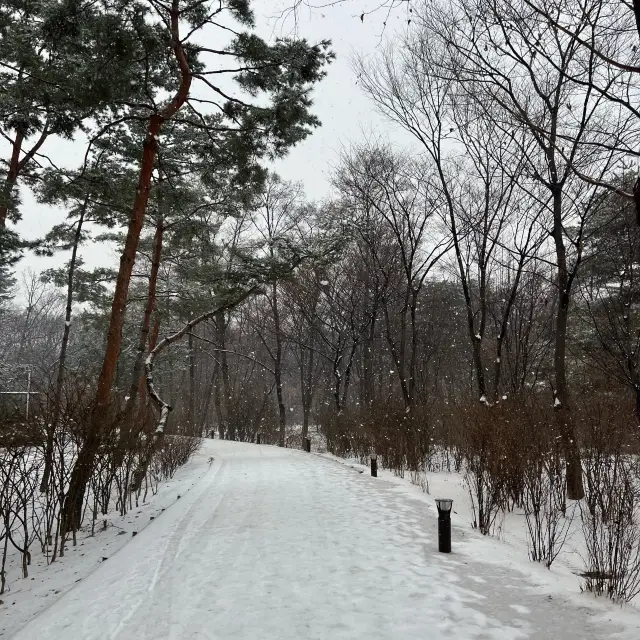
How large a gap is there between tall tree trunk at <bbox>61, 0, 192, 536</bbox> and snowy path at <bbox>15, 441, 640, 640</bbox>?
0.99 meters

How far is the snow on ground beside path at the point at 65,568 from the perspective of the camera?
12.0ft

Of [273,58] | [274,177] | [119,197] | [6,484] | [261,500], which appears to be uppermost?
[274,177]

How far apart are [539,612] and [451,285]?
23775 millimetres

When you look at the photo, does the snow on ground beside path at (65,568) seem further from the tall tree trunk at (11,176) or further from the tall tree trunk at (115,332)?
the tall tree trunk at (11,176)

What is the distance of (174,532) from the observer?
5.49m

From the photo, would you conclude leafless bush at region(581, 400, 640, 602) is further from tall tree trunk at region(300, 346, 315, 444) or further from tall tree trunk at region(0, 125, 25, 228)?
tall tree trunk at region(300, 346, 315, 444)

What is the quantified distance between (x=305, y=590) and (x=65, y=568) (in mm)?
2693

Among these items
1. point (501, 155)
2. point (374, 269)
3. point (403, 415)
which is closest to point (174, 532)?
point (403, 415)

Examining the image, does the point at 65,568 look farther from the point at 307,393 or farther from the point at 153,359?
the point at 307,393

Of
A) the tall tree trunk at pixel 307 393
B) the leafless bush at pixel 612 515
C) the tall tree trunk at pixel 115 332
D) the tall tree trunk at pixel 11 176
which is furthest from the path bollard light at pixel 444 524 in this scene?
the tall tree trunk at pixel 307 393

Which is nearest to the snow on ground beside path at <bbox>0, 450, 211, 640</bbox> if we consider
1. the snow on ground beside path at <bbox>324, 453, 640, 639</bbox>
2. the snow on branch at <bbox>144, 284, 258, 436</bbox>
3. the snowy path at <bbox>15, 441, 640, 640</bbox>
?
the snowy path at <bbox>15, 441, 640, 640</bbox>

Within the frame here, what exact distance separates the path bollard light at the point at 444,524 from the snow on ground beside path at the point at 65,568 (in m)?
3.52

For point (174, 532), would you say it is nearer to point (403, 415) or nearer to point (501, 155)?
point (403, 415)

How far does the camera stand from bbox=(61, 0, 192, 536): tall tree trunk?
557cm
